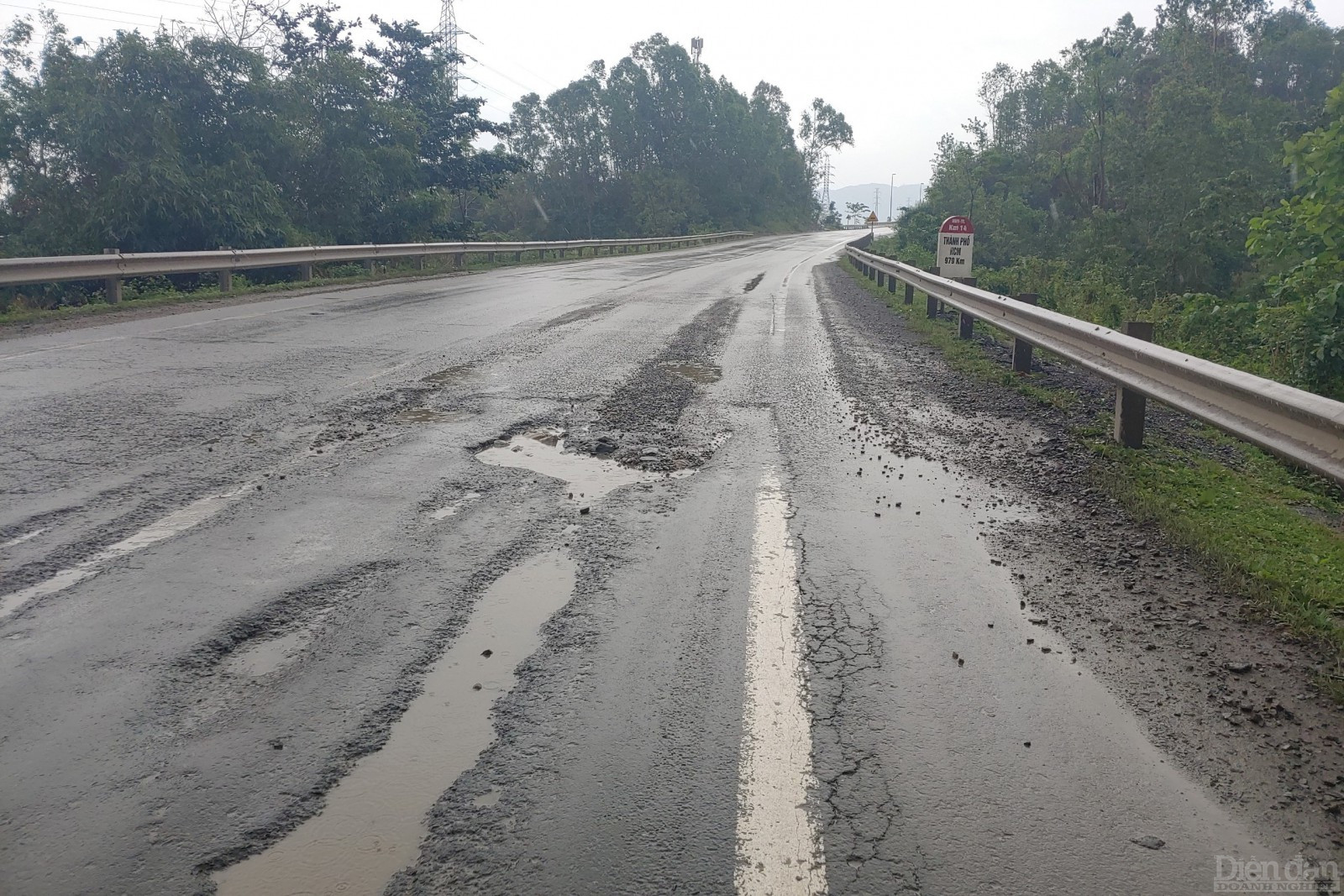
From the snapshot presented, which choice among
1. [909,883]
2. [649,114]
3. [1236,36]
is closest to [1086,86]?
[1236,36]

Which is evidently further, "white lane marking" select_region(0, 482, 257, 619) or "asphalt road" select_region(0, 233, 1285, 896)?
"white lane marking" select_region(0, 482, 257, 619)

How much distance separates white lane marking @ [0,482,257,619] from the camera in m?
3.72

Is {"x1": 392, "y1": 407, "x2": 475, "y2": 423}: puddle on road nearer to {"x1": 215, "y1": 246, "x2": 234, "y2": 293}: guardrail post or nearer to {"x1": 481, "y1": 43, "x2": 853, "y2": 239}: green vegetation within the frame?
{"x1": 215, "y1": 246, "x2": 234, "y2": 293}: guardrail post

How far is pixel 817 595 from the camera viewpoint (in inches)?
156

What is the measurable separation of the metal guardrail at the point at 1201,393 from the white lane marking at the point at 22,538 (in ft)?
18.2

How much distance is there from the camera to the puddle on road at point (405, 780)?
2.27 metres

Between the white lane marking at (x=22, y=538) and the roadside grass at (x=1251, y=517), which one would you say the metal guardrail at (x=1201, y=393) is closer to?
the roadside grass at (x=1251, y=517)

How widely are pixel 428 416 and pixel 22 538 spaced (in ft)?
10.1

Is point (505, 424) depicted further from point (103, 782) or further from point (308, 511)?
point (103, 782)

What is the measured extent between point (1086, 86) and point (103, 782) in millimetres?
61653

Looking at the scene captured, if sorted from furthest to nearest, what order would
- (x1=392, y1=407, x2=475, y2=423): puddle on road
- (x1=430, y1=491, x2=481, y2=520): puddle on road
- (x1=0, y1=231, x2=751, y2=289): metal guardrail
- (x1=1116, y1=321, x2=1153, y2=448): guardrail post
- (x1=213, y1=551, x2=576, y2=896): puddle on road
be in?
(x1=0, y1=231, x2=751, y2=289): metal guardrail
(x1=392, y1=407, x2=475, y2=423): puddle on road
(x1=1116, y1=321, x2=1153, y2=448): guardrail post
(x1=430, y1=491, x2=481, y2=520): puddle on road
(x1=213, y1=551, x2=576, y2=896): puddle on road

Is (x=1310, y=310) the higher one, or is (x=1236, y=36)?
(x=1236, y=36)

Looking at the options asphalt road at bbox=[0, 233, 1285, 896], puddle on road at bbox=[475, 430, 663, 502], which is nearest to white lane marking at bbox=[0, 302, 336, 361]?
asphalt road at bbox=[0, 233, 1285, 896]

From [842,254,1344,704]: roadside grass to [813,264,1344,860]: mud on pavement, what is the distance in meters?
0.09
